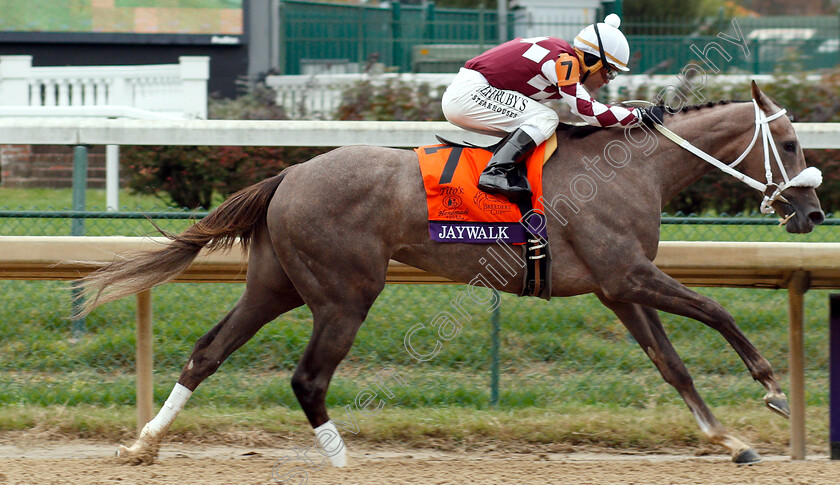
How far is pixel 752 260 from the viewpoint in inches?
181

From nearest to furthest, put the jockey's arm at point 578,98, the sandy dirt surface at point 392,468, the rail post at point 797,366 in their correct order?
1. the sandy dirt surface at point 392,468
2. the jockey's arm at point 578,98
3. the rail post at point 797,366

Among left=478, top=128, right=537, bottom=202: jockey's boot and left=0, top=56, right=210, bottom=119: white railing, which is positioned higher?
left=0, top=56, right=210, bottom=119: white railing

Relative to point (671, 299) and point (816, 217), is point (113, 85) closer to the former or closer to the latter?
point (671, 299)

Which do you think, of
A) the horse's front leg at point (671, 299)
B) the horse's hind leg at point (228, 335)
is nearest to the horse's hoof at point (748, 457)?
the horse's front leg at point (671, 299)

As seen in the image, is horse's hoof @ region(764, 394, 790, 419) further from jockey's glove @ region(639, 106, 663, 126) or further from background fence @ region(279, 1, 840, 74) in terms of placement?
background fence @ region(279, 1, 840, 74)

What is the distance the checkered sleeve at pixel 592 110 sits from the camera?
437 cm

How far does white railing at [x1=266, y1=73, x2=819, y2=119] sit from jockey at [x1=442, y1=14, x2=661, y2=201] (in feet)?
12.7

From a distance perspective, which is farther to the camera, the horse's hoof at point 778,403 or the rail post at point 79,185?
the rail post at point 79,185

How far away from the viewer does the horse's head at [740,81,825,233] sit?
4391mm

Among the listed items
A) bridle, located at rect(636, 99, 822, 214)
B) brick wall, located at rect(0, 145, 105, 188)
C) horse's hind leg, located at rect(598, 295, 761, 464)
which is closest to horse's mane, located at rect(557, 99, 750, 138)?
bridle, located at rect(636, 99, 822, 214)

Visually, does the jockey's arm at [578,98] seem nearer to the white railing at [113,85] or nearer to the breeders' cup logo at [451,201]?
the breeders' cup logo at [451,201]

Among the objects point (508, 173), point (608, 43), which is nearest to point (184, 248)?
point (508, 173)

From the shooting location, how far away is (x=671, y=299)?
168 inches

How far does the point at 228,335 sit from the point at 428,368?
1.81 m
